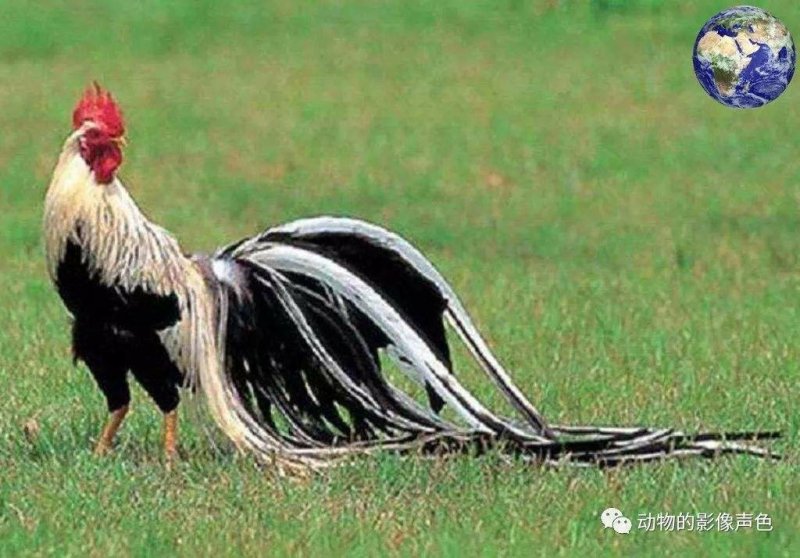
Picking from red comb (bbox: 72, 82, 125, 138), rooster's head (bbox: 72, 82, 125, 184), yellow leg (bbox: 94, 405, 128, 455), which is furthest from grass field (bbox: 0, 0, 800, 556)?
red comb (bbox: 72, 82, 125, 138)

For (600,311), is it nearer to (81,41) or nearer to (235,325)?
(235,325)

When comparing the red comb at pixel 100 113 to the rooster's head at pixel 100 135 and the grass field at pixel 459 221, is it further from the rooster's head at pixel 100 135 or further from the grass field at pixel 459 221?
the grass field at pixel 459 221

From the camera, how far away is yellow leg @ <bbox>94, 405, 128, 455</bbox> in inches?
281

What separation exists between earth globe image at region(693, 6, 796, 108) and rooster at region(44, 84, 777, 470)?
184cm

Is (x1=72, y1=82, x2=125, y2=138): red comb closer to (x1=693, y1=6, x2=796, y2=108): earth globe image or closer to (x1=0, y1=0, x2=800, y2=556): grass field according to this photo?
(x1=0, y1=0, x2=800, y2=556): grass field

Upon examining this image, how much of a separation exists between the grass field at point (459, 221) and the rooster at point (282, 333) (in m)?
0.16

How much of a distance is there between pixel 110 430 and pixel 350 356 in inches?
35.1

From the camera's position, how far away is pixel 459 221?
14.4 m

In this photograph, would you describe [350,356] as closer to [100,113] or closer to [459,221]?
[100,113]

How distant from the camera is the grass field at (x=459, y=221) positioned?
6.39m

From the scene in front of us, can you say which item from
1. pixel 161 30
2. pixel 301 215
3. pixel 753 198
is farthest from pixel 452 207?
pixel 161 30

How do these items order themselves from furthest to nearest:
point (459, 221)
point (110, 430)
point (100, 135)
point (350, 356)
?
point (459, 221)
point (110, 430)
point (350, 356)
point (100, 135)

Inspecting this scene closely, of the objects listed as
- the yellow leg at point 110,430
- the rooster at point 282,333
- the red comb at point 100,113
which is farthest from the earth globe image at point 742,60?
the yellow leg at point 110,430

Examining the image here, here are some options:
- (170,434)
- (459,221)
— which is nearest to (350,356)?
(170,434)
